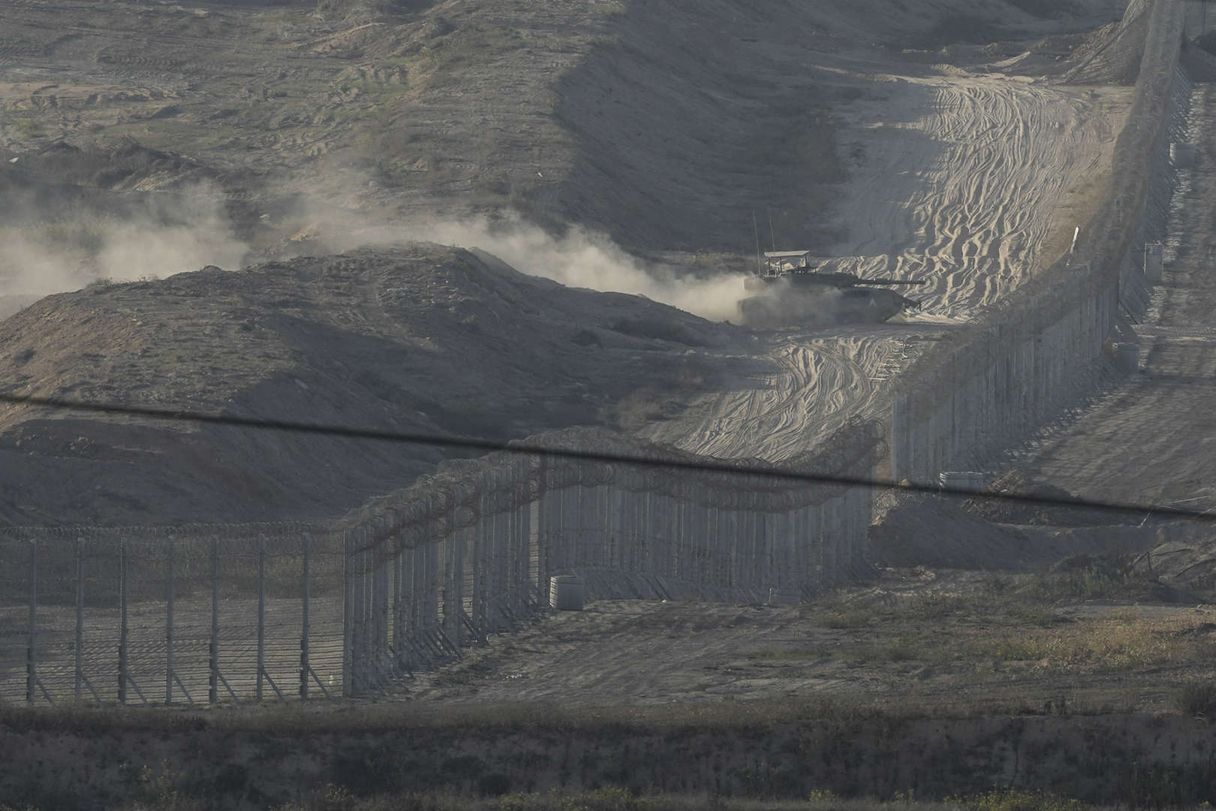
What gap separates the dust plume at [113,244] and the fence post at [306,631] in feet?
114

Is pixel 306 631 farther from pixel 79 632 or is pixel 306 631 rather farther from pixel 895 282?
pixel 895 282

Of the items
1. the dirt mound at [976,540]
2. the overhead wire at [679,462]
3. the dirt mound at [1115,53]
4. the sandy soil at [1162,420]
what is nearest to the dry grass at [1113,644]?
the overhead wire at [679,462]

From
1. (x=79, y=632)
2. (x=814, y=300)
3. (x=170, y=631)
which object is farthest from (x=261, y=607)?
(x=814, y=300)

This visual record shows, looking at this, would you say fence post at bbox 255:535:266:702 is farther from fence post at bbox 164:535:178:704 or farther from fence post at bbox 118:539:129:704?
fence post at bbox 118:539:129:704

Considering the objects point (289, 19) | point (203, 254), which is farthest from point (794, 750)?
point (289, 19)

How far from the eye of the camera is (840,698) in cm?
2472

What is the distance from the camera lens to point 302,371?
45.5 meters

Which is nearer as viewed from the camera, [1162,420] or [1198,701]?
[1198,701]

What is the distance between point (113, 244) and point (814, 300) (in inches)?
699

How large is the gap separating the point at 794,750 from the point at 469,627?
29.4 ft

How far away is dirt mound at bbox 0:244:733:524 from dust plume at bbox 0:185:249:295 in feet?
25.7

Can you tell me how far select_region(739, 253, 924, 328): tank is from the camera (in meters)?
59.2

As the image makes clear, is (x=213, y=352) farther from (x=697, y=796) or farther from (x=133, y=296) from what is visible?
(x=697, y=796)

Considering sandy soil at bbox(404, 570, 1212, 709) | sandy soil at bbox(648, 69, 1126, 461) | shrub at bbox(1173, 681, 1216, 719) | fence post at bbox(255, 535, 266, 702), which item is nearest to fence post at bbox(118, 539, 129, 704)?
fence post at bbox(255, 535, 266, 702)
